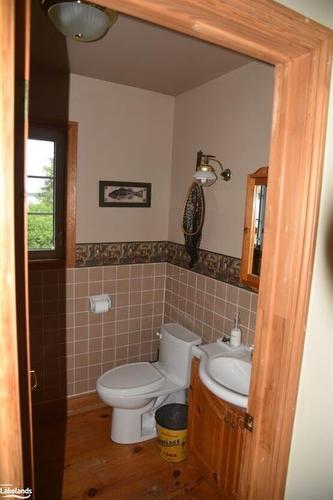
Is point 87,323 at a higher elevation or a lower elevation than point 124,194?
lower

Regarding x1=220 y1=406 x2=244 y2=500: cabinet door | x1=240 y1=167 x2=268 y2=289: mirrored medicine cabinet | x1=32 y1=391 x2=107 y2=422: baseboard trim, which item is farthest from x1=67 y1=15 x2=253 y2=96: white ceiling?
x1=32 y1=391 x2=107 y2=422: baseboard trim

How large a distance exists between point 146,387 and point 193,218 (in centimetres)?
124

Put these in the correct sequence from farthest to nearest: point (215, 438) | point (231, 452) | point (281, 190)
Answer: point (215, 438)
point (231, 452)
point (281, 190)

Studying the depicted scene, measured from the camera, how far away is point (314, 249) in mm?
990

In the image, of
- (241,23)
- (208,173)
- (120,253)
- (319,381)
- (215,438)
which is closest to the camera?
(241,23)

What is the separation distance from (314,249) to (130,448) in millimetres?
2034

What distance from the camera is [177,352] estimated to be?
7.95 feet

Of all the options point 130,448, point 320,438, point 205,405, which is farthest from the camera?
point 130,448

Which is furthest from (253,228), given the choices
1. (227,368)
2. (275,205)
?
(275,205)

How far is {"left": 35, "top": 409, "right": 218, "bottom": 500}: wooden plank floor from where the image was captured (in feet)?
6.38

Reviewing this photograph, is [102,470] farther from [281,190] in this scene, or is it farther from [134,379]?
[281,190]

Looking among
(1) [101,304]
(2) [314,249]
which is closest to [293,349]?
(2) [314,249]

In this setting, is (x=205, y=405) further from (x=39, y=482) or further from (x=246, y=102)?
(x=246, y=102)

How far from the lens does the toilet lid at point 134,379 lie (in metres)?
2.25
